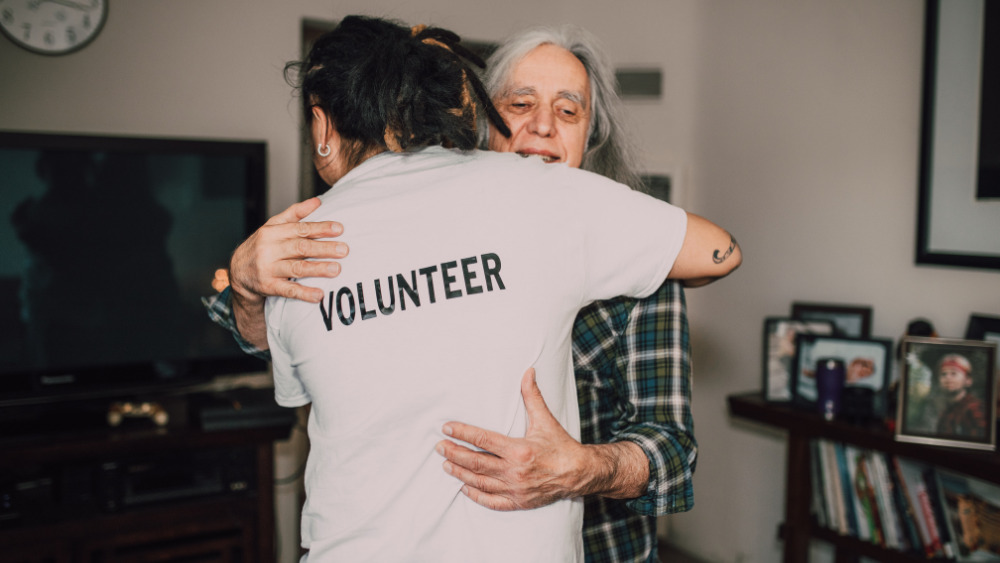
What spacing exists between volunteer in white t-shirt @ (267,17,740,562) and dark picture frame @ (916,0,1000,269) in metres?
1.70

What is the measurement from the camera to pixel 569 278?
81 centimetres

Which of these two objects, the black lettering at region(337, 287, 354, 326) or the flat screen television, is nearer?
the black lettering at region(337, 287, 354, 326)

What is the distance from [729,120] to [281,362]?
2.52m

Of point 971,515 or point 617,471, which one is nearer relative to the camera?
point 617,471

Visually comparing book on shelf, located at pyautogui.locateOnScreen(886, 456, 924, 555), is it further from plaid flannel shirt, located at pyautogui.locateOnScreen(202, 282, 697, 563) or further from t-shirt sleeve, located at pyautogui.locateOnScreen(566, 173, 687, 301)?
t-shirt sleeve, located at pyautogui.locateOnScreen(566, 173, 687, 301)

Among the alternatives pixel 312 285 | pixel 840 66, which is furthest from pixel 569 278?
pixel 840 66

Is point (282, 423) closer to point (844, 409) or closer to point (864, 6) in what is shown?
point (844, 409)

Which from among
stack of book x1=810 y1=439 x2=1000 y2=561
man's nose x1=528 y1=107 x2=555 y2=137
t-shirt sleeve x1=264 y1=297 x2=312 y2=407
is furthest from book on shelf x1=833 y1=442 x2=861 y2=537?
t-shirt sleeve x1=264 y1=297 x2=312 y2=407

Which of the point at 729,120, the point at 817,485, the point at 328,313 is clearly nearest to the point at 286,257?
the point at 328,313

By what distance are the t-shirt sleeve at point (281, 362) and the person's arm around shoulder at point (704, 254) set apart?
0.52 meters

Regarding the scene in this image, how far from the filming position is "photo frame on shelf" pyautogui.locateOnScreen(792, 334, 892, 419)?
84.4 inches

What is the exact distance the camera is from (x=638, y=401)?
1.05 m

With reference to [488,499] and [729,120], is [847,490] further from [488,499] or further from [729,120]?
[488,499]

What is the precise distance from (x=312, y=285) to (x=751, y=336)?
2.42m
